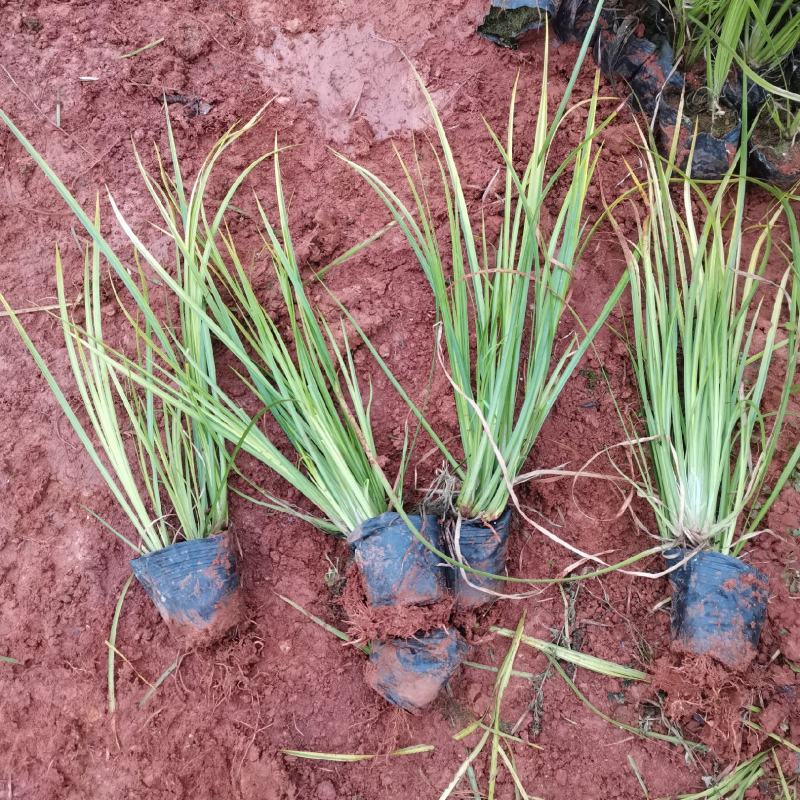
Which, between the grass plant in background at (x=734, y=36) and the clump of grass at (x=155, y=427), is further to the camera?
the grass plant in background at (x=734, y=36)

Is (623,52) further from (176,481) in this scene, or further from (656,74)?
(176,481)

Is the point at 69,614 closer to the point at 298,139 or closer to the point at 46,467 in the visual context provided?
the point at 46,467

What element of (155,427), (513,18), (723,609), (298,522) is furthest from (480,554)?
(513,18)

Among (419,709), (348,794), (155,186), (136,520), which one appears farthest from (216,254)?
(348,794)

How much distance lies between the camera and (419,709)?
1.73 meters

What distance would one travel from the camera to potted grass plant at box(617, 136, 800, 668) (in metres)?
1.70

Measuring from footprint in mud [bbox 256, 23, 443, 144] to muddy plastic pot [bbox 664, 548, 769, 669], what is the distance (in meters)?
1.47

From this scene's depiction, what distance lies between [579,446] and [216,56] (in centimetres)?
159

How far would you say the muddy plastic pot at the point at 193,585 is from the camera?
1700mm

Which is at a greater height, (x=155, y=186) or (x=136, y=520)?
(x=155, y=186)

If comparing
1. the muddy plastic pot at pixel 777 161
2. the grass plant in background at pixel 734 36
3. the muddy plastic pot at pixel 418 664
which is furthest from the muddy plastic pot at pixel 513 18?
the muddy plastic pot at pixel 418 664

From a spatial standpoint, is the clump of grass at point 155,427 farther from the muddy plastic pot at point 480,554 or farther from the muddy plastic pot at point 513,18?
the muddy plastic pot at point 513,18

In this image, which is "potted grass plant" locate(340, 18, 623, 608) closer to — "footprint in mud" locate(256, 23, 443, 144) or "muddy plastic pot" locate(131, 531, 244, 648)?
"footprint in mud" locate(256, 23, 443, 144)

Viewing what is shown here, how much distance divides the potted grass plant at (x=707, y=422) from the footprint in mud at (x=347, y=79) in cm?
74
